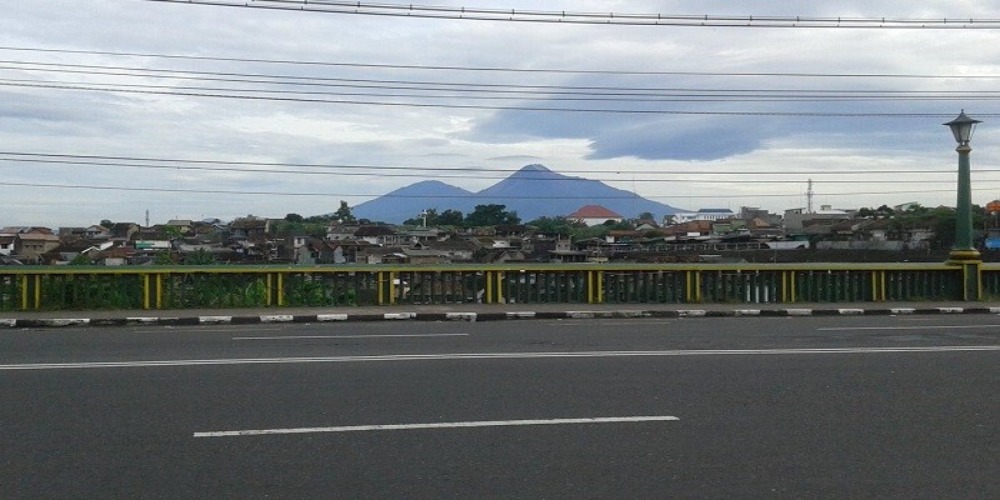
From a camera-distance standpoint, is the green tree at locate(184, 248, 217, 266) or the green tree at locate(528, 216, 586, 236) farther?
the green tree at locate(528, 216, 586, 236)

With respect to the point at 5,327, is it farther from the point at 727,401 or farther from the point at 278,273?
the point at 727,401

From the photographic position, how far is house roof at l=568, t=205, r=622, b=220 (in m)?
42.8

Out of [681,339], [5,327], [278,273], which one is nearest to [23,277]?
[5,327]

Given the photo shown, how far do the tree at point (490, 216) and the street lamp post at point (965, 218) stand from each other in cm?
1893

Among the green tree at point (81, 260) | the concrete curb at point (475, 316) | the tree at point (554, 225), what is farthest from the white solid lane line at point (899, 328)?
the green tree at point (81, 260)

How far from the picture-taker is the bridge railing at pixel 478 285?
18.6 meters

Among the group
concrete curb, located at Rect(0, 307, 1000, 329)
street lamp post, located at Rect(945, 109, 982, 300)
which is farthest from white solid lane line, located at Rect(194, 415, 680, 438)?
street lamp post, located at Rect(945, 109, 982, 300)

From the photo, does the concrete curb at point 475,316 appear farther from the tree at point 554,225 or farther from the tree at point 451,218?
the tree at point 451,218

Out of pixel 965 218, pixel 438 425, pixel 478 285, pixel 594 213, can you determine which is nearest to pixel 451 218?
pixel 594 213

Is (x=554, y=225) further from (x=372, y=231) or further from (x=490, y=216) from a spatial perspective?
(x=372, y=231)

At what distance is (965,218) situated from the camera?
21.2 meters

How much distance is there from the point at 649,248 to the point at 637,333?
12294 millimetres

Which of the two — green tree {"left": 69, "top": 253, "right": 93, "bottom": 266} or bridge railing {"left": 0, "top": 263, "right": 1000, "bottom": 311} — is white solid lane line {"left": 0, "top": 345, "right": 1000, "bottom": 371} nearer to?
bridge railing {"left": 0, "top": 263, "right": 1000, "bottom": 311}

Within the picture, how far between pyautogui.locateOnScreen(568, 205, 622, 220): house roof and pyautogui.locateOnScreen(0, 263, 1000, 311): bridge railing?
2135 centimetres
